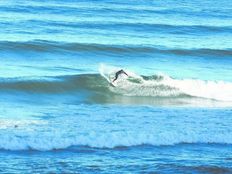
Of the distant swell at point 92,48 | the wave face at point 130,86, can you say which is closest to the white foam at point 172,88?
the wave face at point 130,86

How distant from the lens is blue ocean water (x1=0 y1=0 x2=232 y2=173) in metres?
8.91

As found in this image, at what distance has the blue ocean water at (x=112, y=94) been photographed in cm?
A: 891

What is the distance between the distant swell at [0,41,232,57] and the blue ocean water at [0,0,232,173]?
1.1 inches

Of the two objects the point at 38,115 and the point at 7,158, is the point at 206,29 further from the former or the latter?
the point at 7,158

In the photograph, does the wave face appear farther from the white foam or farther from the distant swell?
the distant swell

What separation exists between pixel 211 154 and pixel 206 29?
19.9 meters

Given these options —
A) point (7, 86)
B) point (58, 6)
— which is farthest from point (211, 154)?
point (58, 6)

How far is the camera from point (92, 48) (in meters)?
21.4

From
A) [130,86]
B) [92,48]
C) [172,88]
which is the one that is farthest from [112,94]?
[92,48]

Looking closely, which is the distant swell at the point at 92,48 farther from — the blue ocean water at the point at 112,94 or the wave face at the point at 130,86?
the wave face at the point at 130,86

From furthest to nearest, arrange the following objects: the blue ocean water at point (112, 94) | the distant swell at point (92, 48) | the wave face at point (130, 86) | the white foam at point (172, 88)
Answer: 1. the distant swell at point (92, 48)
2. the white foam at point (172, 88)
3. the wave face at point (130, 86)
4. the blue ocean water at point (112, 94)

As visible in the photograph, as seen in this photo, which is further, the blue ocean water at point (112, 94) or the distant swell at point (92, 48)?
the distant swell at point (92, 48)

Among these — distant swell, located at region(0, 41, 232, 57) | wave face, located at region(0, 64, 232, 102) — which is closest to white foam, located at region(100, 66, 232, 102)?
wave face, located at region(0, 64, 232, 102)

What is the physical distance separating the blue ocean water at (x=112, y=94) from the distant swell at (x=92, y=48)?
0.10ft
